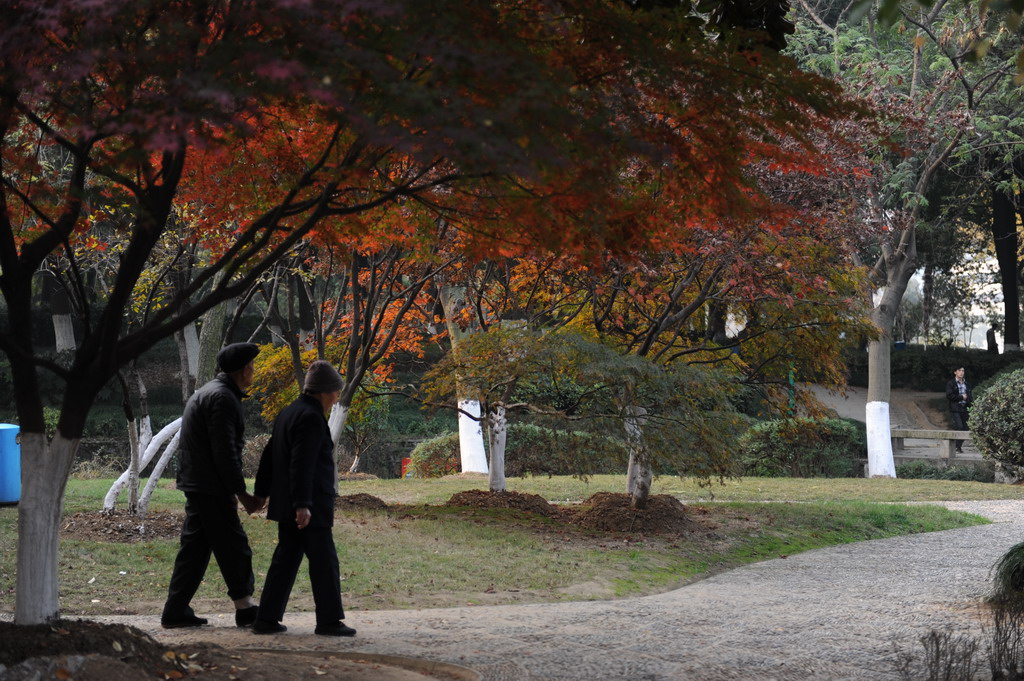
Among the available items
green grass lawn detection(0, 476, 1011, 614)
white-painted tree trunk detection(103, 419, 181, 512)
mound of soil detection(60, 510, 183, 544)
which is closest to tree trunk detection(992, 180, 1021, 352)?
green grass lawn detection(0, 476, 1011, 614)

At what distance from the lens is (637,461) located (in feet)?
36.8

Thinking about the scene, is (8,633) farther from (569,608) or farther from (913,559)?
(913,559)

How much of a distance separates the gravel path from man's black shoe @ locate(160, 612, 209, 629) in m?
Result: 0.08

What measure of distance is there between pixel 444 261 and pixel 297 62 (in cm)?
834

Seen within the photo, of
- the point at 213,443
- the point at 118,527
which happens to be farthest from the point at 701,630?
the point at 118,527

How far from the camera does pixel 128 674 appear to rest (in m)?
4.75

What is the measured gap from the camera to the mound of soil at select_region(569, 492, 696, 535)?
39.1ft

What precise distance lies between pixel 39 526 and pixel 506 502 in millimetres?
8113

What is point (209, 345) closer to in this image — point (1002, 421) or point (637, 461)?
point (637, 461)

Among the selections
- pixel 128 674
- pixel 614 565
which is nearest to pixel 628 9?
pixel 128 674

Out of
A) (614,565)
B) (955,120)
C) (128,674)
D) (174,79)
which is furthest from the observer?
(955,120)

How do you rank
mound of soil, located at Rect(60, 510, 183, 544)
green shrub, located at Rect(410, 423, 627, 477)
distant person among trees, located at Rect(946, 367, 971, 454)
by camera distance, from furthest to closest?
distant person among trees, located at Rect(946, 367, 971, 454) → green shrub, located at Rect(410, 423, 627, 477) → mound of soil, located at Rect(60, 510, 183, 544)

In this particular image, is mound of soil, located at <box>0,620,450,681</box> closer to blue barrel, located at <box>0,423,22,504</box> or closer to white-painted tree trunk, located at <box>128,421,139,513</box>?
white-painted tree trunk, located at <box>128,421,139,513</box>

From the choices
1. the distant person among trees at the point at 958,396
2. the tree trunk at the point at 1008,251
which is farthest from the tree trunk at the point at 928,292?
the distant person among trees at the point at 958,396
